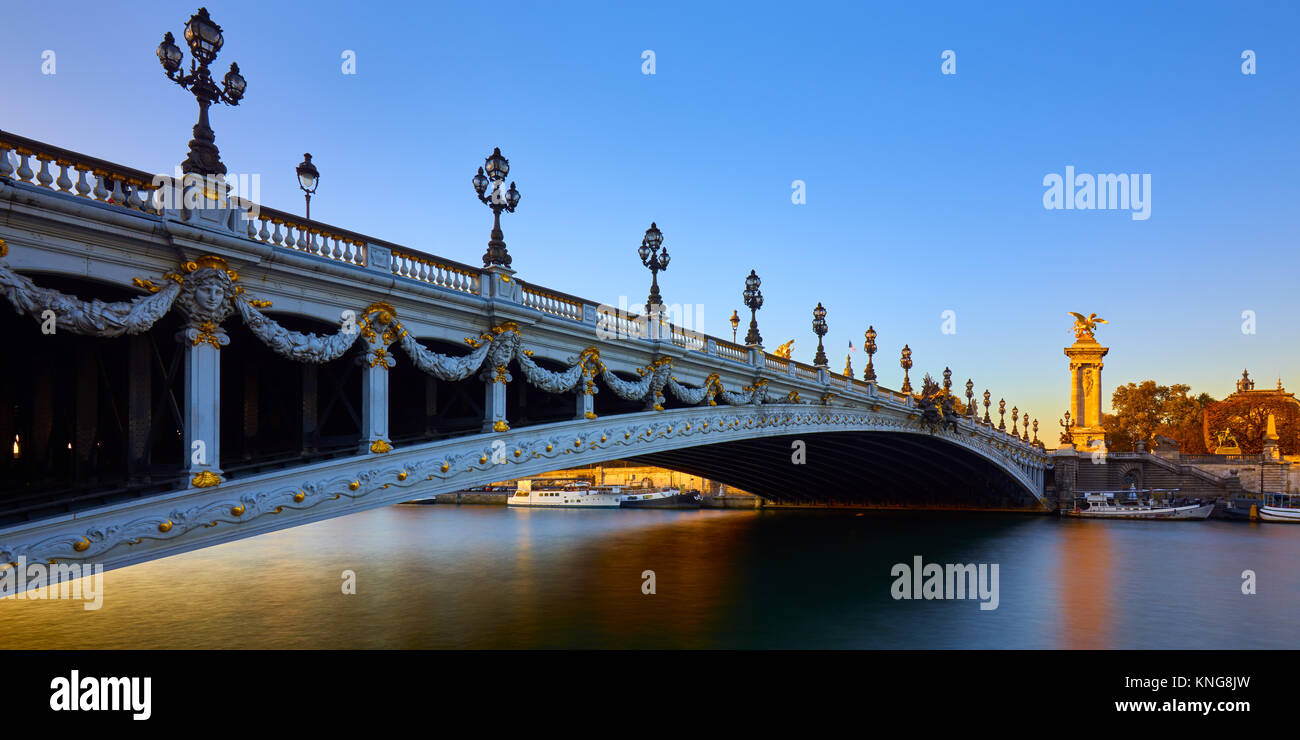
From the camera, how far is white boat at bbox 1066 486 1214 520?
2384 inches

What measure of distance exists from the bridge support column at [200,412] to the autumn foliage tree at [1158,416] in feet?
372

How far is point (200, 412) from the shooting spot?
1375 cm

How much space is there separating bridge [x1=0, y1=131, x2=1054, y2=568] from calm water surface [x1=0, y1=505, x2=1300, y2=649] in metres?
5.52

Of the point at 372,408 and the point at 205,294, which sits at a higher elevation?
the point at 205,294

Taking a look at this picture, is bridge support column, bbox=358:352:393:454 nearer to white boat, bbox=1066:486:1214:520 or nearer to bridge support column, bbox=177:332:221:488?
bridge support column, bbox=177:332:221:488

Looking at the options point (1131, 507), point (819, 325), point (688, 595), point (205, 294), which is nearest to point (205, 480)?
point (205, 294)

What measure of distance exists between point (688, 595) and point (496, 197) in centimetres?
1648

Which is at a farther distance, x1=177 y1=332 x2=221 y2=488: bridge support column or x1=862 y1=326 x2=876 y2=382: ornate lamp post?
x1=862 y1=326 x2=876 y2=382: ornate lamp post

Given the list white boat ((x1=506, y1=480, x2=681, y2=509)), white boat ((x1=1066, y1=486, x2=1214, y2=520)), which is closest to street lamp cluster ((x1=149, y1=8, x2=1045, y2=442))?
white boat ((x1=1066, y1=486, x2=1214, y2=520))

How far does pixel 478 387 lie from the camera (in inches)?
904

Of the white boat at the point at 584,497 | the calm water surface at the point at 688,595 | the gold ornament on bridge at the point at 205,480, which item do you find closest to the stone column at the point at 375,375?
the gold ornament on bridge at the point at 205,480

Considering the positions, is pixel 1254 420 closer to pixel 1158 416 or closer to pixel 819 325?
pixel 1158 416

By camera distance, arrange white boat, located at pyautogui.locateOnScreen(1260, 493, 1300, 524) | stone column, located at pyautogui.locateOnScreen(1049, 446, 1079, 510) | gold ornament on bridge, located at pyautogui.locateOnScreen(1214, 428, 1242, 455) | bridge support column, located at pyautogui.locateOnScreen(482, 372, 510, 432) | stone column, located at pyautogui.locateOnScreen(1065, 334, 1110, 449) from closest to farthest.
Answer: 1. bridge support column, located at pyautogui.locateOnScreen(482, 372, 510, 432)
2. white boat, located at pyautogui.locateOnScreen(1260, 493, 1300, 524)
3. stone column, located at pyautogui.locateOnScreen(1049, 446, 1079, 510)
4. stone column, located at pyautogui.locateOnScreen(1065, 334, 1110, 449)
5. gold ornament on bridge, located at pyautogui.locateOnScreen(1214, 428, 1242, 455)
